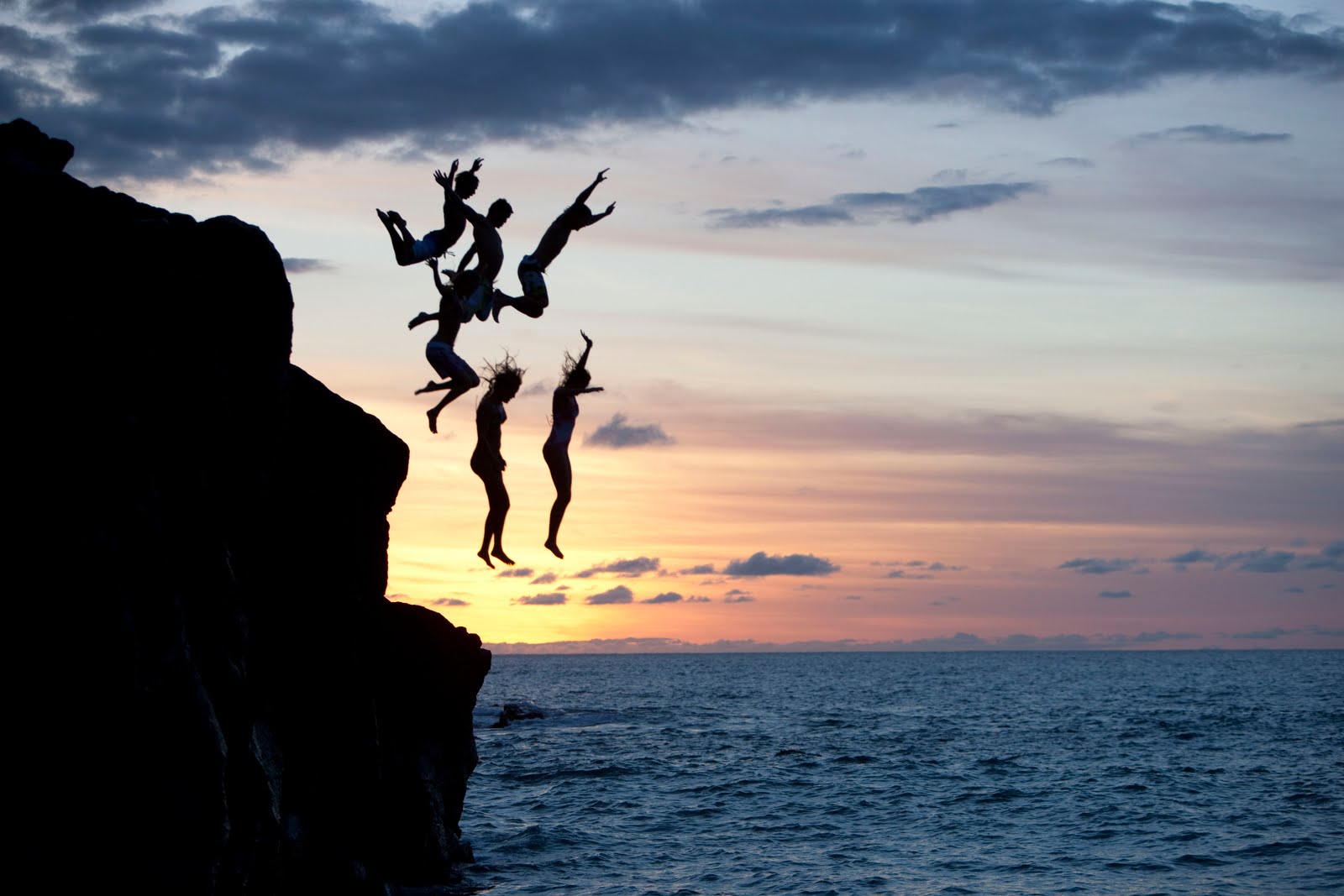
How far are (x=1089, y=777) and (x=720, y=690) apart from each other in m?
92.2

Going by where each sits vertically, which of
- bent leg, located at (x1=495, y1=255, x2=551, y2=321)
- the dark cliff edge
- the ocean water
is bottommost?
the ocean water

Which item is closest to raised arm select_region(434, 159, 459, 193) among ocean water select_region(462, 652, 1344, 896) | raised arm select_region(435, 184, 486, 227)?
raised arm select_region(435, 184, 486, 227)

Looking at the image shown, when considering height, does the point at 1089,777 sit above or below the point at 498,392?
below

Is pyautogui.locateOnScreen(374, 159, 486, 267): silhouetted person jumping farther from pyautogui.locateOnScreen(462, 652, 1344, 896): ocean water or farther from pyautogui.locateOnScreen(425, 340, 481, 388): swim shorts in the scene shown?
pyautogui.locateOnScreen(462, 652, 1344, 896): ocean water

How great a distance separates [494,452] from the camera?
19.6m

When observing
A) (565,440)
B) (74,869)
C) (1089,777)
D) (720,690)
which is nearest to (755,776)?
(1089,777)

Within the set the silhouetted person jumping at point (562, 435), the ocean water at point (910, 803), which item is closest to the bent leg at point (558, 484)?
the silhouetted person jumping at point (562, 435)

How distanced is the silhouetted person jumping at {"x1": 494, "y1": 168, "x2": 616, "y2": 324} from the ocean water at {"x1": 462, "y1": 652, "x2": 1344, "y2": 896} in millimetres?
17430

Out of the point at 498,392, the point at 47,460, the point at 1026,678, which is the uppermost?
the point at 498,392

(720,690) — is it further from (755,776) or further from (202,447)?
(202,447)

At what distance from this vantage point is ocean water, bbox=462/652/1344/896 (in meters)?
35.2

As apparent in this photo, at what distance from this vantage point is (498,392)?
19.6m

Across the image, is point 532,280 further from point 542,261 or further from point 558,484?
point 558,484

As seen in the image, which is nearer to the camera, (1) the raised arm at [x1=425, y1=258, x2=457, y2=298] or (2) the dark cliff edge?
(2) the dark cliff edge
